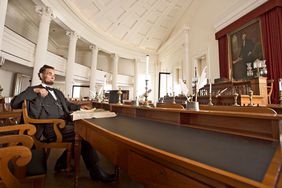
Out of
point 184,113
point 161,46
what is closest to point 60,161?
point 184,113

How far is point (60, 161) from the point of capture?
2156 millimetres

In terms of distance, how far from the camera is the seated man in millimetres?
1900

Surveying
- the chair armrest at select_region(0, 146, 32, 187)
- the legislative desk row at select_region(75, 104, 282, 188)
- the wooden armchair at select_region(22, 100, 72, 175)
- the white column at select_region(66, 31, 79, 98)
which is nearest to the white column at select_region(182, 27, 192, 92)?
the white column at select_region(66, 31, 79, 98)

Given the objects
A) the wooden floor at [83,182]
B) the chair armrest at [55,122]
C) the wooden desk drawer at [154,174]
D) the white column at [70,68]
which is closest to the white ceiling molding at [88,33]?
the white column at [70,68]

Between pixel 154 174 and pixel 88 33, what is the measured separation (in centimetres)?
964

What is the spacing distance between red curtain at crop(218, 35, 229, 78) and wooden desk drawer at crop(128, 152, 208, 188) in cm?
628

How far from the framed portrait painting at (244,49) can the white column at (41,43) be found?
7.03 m

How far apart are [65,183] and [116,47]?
34.1ft

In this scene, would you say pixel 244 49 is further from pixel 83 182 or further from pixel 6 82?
pixel 6 82

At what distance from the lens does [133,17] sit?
33.7 ft

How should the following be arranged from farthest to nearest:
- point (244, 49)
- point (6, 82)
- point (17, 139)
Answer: point (6, 82) → point (244, 49) → point (17, 139)

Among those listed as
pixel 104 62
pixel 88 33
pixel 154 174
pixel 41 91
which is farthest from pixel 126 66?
pixel 154 174

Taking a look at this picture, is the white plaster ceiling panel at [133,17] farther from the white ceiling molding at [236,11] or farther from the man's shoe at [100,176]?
the man's shoe at [100,176]

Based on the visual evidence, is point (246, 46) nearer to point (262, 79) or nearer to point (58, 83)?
point (262, 79)
